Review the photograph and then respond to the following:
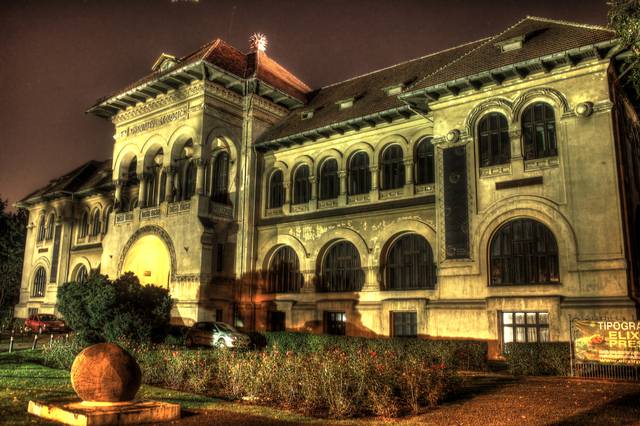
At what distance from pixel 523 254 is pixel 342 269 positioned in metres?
9.21

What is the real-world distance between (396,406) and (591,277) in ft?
36.7

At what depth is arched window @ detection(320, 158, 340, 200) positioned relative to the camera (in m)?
28.3

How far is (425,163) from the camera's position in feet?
82.8

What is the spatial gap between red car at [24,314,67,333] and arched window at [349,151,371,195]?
70.5 feet

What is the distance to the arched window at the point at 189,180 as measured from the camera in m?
32.5

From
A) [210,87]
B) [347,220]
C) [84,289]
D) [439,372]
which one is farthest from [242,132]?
[439,372]

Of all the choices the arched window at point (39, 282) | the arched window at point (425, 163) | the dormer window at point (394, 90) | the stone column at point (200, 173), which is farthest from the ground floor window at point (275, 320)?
the arched window at point (39, 282)

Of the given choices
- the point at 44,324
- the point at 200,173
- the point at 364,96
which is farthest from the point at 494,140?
the point at 44,324

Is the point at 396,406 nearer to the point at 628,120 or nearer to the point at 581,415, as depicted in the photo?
the point at 581,415

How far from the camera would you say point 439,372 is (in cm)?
1222

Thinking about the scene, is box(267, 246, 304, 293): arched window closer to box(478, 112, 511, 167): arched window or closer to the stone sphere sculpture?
box(478, 112, 511, 167): arched window

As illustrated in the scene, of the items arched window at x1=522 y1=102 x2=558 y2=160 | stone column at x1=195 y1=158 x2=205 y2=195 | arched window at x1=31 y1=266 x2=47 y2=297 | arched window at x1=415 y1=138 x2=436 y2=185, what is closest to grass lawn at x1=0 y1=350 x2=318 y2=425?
stone column at x1=195 y1=158 x2=205 y2=195

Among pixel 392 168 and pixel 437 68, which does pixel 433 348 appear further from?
pixel 437 68

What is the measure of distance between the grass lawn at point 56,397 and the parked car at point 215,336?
759 centimetres
